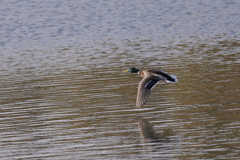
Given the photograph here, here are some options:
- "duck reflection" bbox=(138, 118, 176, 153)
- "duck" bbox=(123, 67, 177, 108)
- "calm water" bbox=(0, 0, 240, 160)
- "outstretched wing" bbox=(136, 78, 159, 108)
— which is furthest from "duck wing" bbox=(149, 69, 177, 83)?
"duck reflection" bbox=(138, 118, 176, 153)

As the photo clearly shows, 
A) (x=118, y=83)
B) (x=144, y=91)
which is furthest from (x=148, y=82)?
(x=118, y=83)

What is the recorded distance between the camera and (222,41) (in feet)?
86.5

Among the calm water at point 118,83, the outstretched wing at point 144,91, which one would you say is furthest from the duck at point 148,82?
the calm water at point 118,83

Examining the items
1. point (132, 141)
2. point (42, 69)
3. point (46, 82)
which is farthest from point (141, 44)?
point (132, 141)

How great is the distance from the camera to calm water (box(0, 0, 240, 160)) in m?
11.5

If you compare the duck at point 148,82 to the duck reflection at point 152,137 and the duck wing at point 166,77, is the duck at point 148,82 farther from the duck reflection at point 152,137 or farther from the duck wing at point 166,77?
the duck reflection at point 152,137

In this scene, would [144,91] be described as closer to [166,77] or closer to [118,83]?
[166,77]

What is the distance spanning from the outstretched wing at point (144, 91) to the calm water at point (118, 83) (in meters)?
0.36

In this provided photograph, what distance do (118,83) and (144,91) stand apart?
4.07 m

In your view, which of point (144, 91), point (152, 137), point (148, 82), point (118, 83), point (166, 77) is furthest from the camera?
point (118, 83)

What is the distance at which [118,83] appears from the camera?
18125 millimetres

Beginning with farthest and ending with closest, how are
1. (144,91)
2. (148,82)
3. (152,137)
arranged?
1. (148,82)
2. (144,91)
3. (152,137)

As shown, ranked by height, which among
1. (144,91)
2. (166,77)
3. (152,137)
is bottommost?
(152,137)

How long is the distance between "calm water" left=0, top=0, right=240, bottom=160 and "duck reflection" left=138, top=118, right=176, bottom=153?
0.07ft
